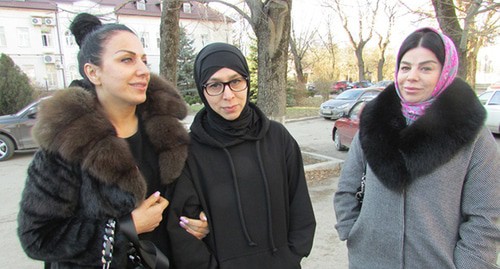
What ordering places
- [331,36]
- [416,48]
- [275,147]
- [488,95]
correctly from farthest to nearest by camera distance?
[331,36]
[488,95]
[275,147]
[416,48]

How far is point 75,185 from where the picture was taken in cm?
146

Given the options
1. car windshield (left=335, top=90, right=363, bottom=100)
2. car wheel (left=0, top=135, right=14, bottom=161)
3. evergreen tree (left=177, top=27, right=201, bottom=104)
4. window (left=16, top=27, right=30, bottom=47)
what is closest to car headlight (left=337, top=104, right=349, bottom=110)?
car windshield (left=335, top=90, right=363, bottom=100)

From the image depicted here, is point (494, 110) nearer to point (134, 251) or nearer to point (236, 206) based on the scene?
point (236, 206)

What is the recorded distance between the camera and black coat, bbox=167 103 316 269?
1665 millimetres

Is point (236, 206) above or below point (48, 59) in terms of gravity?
below

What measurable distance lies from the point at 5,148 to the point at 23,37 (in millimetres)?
32135

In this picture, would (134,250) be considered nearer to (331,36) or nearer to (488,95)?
(488,95)

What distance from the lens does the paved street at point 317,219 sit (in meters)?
3.54

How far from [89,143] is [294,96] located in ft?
71.5

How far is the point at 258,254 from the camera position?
1.73m

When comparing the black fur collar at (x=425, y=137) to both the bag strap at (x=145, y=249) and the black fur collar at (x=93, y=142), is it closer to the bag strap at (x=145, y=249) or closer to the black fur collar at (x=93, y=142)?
the black fur collar at (x=93, y=142)

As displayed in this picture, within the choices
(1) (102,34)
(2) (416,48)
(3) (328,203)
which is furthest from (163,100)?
(3) (328,203)

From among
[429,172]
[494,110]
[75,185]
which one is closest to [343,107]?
[494,110]

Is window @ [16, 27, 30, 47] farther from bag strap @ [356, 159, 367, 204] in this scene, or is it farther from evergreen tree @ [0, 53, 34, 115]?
bag strap @ [356, 159, 367, 204]
